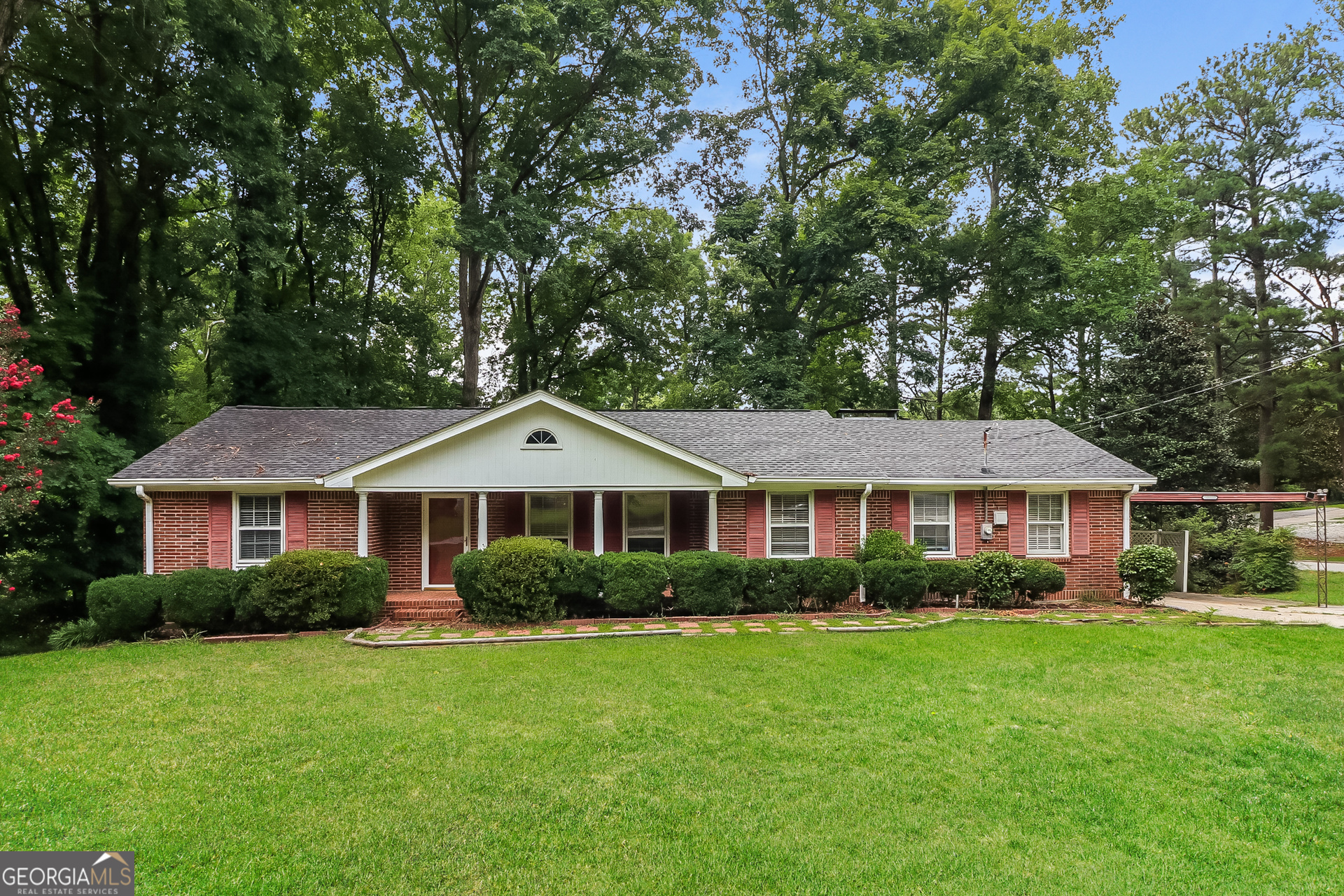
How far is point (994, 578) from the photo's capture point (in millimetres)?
14344

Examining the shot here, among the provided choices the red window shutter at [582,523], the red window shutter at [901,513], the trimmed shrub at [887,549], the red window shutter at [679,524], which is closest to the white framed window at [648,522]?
the red window shutter at [679,524]

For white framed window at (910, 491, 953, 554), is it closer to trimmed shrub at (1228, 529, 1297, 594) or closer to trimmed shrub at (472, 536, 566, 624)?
trimmed shrub at (472, 536, 566, 624)

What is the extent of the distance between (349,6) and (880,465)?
930 inches

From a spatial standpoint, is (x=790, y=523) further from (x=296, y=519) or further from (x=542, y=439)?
(x=296, y=519)

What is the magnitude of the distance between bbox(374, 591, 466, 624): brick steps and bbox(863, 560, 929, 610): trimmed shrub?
8.31m

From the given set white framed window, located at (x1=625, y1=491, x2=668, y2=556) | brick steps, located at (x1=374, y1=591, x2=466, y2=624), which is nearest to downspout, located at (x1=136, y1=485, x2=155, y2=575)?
brick steps, located at (x1=374, y1=591, x2=466, y2=624)

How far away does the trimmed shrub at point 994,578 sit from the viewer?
14.3 meters

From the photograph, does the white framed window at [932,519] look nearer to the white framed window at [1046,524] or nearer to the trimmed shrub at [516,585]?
the white framed window at [1046,524]

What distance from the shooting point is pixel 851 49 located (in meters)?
26.1

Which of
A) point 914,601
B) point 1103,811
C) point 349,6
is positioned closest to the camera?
point 1103,811

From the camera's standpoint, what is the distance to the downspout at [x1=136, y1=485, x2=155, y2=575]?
13.4 meters

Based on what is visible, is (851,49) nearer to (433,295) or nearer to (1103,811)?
(433,295)

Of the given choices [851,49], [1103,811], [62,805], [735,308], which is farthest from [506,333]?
[1103,811]

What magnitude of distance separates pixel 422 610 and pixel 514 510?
3287 mm
